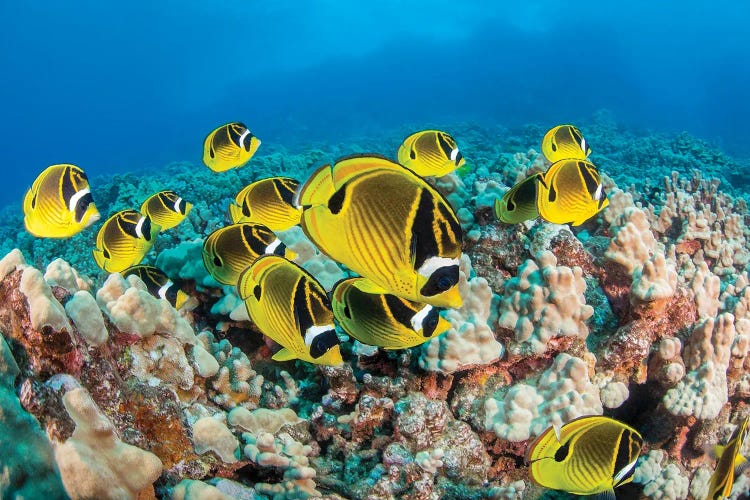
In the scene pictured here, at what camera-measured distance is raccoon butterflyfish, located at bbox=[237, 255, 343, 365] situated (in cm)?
169

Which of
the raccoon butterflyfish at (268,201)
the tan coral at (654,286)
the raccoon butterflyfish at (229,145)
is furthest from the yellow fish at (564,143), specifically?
the raccoon butterflyfish at (229,145)

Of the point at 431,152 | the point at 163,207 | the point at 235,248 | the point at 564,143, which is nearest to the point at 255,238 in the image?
the point at 235,248

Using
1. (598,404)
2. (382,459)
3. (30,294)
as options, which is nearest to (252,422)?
(382,459)

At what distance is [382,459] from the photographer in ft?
9.16

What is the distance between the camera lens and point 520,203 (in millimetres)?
3443

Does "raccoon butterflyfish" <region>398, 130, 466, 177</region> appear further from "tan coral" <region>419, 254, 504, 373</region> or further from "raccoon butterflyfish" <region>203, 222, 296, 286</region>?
"raccoon butterflyfish" <region>203, 222, 296, 286</region>

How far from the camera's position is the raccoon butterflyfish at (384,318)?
1997 millimetres

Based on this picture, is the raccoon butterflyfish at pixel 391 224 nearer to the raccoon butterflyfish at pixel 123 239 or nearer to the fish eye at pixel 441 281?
the fish eye at pixel 441 281

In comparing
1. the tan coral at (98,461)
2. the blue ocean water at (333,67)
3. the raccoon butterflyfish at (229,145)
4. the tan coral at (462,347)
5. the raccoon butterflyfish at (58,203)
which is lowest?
the tan coral at (98,461)

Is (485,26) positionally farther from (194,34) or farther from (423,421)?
(423,421)

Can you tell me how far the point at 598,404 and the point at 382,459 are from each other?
1524 mm

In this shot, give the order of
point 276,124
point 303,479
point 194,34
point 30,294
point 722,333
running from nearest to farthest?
point 30,294 < point 303,479 < point 722,333 < point 276,124 < point 194,34

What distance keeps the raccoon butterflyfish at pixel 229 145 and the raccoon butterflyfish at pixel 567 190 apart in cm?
274

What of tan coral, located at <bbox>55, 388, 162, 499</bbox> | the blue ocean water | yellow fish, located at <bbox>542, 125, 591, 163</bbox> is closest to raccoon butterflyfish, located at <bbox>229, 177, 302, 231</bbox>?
tan coral, located at <bbox>55, 388, 162, 499</bbox>
